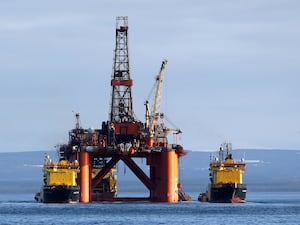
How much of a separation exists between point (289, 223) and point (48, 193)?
3886cm

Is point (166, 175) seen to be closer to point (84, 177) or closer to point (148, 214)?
point (84, 177)

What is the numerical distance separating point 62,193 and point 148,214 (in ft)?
68.0

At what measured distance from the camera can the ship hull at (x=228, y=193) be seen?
151 metres

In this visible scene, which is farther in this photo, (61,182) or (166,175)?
(166,175)

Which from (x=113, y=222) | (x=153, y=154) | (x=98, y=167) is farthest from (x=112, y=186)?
(x=113, y=222)

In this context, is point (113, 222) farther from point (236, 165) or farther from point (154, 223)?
point (236, 165)

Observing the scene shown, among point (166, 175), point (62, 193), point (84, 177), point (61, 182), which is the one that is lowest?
point (62, 193)

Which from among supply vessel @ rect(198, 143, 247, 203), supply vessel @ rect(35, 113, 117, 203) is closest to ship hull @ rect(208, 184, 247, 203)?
supply vessel @ rect(198, 143, 247, 203)

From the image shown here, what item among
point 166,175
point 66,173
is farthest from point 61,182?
point 166,175

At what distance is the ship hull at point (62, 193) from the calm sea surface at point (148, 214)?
3.59ft

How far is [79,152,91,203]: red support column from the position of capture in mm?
148875

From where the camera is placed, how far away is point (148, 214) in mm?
126562

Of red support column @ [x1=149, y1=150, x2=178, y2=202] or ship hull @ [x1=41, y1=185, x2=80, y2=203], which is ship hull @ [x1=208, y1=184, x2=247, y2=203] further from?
ship hull @ [x1=41, y1=185, x2=80, y2=203]

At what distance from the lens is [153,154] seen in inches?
5974
